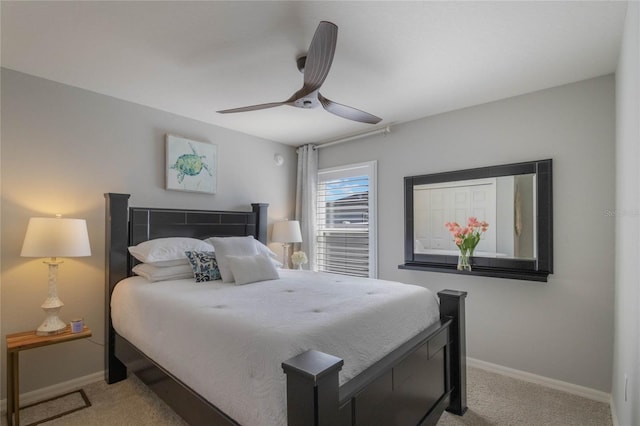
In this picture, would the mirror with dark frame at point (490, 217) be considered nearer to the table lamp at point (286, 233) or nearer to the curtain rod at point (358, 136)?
the curtain rod at point (358, 136)

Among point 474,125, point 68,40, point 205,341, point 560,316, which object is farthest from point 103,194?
point 560,316

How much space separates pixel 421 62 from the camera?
7.65 ft

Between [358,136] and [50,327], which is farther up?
[358,136]

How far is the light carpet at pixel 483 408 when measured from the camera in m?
2.18

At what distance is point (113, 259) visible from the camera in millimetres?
2787

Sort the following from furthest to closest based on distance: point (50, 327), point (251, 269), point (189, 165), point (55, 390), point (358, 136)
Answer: point (358, 136), point (189, 165), point (251, 269), point (55, 390), point (50, 327)

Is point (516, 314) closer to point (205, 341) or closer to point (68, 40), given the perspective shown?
point (205, 341)

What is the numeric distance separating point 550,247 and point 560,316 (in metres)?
0.57

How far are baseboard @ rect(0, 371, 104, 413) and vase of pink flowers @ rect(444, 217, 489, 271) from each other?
3412 mm

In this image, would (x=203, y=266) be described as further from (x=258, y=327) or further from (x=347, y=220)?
(x=347, y=220)

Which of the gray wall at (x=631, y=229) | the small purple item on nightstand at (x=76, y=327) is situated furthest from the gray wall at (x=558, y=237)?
the small purple item on nightstand at (x=76, y=327)

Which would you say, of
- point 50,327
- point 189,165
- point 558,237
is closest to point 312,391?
point 50,327

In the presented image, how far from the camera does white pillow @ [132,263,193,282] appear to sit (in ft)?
8.71

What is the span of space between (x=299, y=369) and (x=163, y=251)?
7.08 ft
